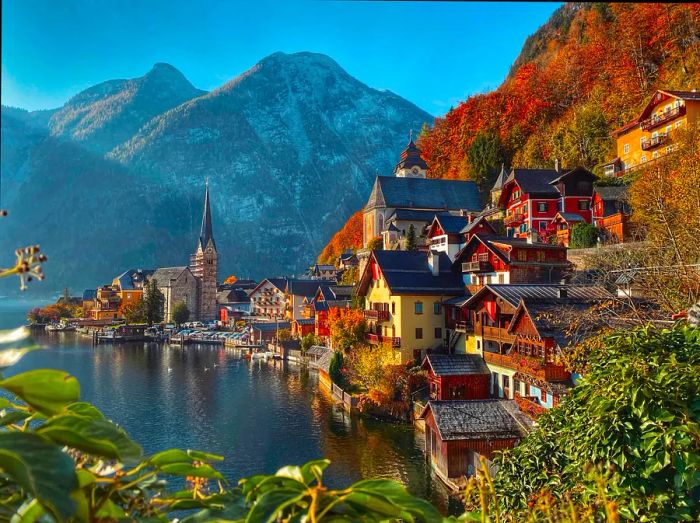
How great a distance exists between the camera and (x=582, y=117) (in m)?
44.7

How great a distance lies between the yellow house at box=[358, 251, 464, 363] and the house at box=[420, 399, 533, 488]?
31.8 ft

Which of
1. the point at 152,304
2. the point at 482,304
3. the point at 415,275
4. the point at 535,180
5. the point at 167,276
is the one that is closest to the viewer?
the point at 482,304

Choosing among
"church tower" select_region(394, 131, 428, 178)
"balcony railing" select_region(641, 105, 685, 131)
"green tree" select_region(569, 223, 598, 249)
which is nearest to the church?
"church tower" select_region(394, 131, 428, 178)

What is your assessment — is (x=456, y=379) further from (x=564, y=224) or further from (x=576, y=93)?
(x=576, y=93)

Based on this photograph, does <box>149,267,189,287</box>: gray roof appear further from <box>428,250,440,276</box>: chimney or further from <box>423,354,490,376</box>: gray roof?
<box>423,354,490,376</box>: gray roof

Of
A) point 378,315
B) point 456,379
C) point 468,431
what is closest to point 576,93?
point 378,315

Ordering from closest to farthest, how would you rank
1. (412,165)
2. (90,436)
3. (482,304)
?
(90,436) < (482,304) < (412,165)

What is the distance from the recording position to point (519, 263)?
82.7 ft

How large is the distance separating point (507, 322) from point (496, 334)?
81 cm

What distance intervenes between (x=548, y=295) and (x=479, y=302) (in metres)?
4.16

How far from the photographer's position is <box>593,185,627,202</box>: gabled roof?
1248 inches

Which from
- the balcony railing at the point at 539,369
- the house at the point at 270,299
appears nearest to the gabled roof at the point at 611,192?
the balcony railing at the point at 539,369

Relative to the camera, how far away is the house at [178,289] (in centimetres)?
8062

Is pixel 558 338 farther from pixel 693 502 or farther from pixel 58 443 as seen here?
pixel 58 443
